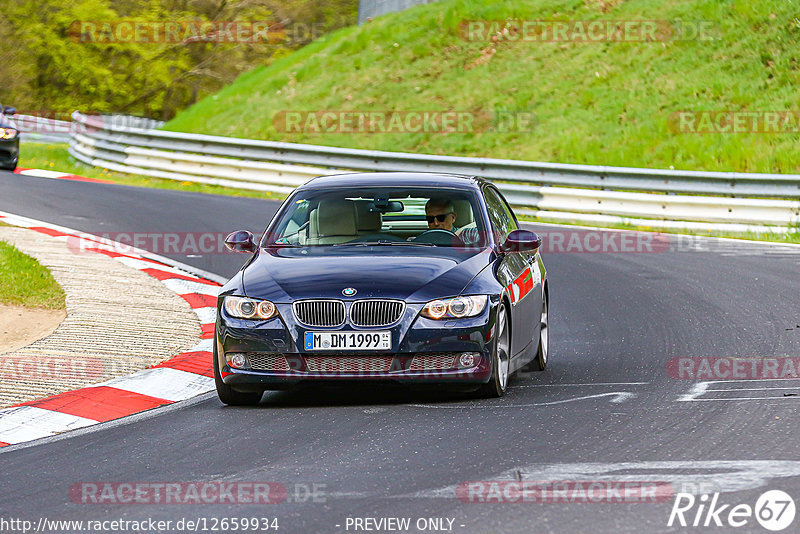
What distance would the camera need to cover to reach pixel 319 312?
745cm

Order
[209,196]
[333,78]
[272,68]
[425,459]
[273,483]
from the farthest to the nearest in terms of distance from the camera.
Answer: [272,68]
[333,78]
[209,196]
[425,459]
[273,483]

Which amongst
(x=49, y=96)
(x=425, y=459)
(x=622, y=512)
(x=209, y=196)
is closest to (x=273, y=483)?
(x=425, y=459)

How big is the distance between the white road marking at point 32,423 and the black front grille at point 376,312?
1.68 meters

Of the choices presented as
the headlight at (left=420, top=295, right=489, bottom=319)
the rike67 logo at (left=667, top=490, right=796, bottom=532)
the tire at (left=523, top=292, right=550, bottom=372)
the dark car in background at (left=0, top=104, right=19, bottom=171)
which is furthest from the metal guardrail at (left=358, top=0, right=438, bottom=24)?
the rike67 logo at (left=667, top=490, right=796, bottom=532)

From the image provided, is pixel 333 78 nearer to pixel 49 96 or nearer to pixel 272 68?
pixel 272 68

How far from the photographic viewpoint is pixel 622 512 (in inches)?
195

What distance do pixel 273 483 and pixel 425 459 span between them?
80cm

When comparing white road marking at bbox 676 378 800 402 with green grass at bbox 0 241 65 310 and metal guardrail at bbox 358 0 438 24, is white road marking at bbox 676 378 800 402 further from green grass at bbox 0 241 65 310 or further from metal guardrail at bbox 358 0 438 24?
metal guardrail at bbox 358 0 438 24

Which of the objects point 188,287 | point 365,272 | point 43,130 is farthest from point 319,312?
point 43,130

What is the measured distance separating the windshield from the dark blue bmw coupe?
0.01m

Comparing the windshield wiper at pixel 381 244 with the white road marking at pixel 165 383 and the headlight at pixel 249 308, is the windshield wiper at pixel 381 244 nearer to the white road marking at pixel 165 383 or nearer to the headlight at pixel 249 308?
the headlight at pixel 249 308

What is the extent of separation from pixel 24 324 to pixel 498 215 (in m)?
4.14

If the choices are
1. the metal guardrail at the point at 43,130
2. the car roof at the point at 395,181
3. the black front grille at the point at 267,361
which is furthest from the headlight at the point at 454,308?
the metal guardrail at the point at 43,130

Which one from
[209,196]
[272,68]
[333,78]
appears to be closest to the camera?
[209,196]
